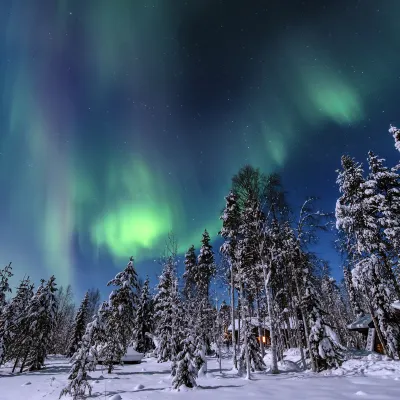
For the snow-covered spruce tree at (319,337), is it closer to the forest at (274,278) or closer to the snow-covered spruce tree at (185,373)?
the forest at (274,278)

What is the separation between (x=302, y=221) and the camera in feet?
54.8

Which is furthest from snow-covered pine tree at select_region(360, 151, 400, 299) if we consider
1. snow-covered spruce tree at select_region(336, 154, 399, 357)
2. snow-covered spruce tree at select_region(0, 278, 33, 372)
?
snow-covered spruce tree at select_region(0, 278, 33, 372)

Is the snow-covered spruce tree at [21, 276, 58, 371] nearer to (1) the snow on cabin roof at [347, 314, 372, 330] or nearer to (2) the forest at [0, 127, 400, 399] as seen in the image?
(2) the forest at [0, 127, 400, 399]

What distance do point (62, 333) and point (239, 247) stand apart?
8043 cm

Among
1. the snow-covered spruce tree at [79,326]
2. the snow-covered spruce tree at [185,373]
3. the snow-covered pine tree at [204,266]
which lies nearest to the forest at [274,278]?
the snow-covered spruce tree at [185,373]

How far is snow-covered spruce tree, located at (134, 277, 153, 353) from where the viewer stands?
1544 inches

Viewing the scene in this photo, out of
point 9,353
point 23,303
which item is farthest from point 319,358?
point 23,303

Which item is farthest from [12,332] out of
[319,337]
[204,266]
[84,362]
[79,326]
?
[319,337]

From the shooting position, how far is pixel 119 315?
74.3 ft

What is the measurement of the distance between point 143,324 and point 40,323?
15.2m

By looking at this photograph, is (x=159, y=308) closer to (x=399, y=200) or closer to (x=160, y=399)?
(x=160, y=399)

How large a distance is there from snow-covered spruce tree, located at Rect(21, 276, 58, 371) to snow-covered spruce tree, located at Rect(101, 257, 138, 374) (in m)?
11.9

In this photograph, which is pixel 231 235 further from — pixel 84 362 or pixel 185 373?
pixel 84 362

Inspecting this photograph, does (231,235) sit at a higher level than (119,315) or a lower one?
higher
